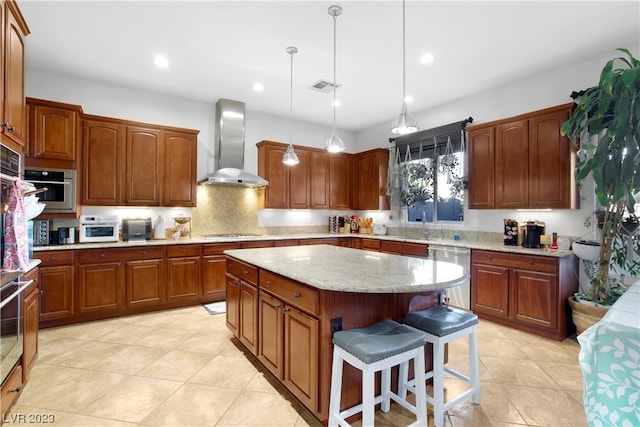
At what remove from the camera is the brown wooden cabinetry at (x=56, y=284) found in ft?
10.6

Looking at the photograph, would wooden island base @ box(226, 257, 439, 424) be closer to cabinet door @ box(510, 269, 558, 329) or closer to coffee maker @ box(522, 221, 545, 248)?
cabinet door @ box(510, 269, 558, 329)

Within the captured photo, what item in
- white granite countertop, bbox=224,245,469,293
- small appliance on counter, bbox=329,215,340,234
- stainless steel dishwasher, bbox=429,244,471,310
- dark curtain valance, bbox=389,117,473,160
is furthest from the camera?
small appliance on counter, bbox=329,215,340,234

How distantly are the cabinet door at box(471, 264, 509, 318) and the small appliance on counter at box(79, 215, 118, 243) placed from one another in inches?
175

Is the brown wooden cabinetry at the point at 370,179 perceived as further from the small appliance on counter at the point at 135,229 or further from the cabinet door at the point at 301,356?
A: the cabinet door at the point at 301,356

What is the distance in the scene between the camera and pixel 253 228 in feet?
17.1

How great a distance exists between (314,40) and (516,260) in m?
3.15

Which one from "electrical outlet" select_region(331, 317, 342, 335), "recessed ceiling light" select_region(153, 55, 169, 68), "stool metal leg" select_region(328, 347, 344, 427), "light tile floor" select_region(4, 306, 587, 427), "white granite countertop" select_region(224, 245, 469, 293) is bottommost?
"light tile floor" select_region(4, 306, 587, 427)

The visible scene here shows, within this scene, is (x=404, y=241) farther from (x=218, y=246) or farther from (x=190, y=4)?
(x=190, y=4)

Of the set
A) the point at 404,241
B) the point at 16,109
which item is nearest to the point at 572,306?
the point at 404,241

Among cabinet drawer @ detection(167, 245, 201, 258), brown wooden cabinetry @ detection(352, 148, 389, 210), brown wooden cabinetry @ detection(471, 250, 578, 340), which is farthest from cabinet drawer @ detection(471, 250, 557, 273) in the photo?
cabinet drawer @ detection(167, 245, 201, 258)

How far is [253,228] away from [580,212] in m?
4.42

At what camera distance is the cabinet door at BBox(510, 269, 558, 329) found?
3103 millimetres

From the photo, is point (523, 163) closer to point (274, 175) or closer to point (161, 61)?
point (274, 175)

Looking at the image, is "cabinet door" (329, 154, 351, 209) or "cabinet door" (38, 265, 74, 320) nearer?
"cabinet door" (38, 265, 74, 320)
